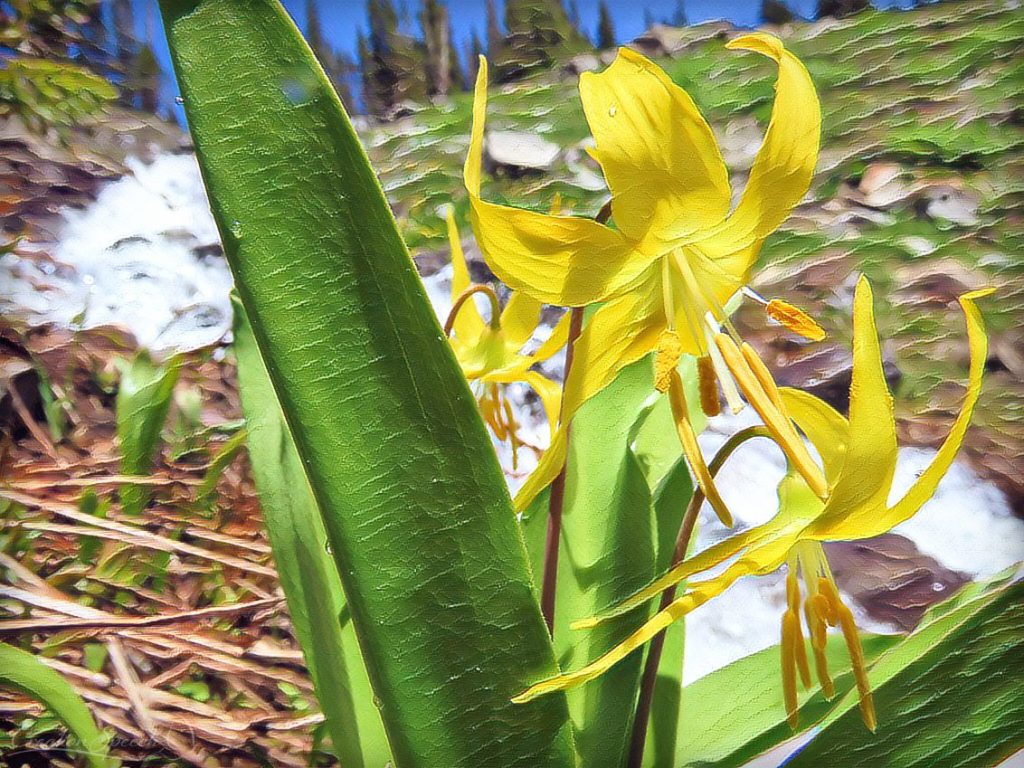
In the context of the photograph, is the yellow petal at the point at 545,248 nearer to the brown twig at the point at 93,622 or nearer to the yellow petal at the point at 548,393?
the yellow petal at the point at 548,393

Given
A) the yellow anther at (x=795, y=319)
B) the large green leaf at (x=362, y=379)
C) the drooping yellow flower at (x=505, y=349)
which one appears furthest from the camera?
the drooping yellow flower at (x=505, y=349)

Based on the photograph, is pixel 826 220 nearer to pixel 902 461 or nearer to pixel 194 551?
pixel 902 461

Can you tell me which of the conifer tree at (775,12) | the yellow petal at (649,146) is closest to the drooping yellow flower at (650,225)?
the yellow petal at (649,146)

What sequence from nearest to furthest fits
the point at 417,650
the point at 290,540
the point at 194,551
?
1. the point at 417,650
2. the point at 290,540
3. the point at 194,551

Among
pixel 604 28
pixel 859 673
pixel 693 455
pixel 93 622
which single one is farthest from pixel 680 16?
pixel 93 622

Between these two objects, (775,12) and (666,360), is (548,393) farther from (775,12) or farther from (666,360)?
(775,12)

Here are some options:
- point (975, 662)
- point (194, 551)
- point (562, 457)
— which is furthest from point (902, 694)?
point (194, 551)
